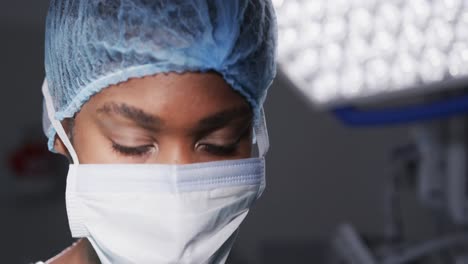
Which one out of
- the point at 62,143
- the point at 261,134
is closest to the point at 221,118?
the point at 261,134

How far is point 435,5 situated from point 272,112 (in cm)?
214

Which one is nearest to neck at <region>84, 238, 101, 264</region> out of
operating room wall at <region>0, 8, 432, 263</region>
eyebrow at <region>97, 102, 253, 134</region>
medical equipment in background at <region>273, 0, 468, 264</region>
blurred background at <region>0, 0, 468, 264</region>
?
eyebrow at <region>97, 102, 253, 134</region>

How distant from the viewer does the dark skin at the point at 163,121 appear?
1.16 meters

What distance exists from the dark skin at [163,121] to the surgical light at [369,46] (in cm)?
26

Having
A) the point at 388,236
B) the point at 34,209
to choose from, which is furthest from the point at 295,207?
the point at 388,236

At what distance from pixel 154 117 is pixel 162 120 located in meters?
0.01

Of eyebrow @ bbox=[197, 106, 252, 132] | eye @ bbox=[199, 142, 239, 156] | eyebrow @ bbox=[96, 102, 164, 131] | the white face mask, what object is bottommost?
the white face mask

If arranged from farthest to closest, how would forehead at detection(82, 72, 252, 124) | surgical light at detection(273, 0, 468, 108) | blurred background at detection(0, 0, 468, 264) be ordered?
blurred background at detection(0, 0, 468, 264) < surgical light at detection(273, 0, 468, 108) < forehead at detection(82, 72, 252, 124)

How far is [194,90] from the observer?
1161 millimetres

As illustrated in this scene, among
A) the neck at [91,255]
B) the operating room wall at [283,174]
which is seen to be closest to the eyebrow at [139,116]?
the neck at [91,255]

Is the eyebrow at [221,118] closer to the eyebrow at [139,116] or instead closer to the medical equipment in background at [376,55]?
the eyebrow at [139,116]

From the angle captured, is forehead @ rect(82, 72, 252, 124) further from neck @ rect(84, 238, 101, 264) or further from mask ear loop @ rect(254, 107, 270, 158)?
neck @ rect(84, 238, 101, 264)

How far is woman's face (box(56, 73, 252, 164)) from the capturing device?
116 cm

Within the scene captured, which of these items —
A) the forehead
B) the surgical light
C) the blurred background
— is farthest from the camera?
the blurred background
